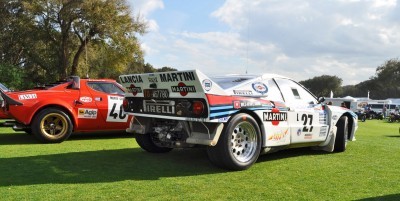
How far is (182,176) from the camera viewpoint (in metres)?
5.38

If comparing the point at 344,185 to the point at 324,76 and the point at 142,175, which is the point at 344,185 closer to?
the point at 142,175

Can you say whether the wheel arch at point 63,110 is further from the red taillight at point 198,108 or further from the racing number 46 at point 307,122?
the racing number 46 at point 307,122

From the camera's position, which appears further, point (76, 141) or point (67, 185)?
point (76, 141)

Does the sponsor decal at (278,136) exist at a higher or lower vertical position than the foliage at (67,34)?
lower

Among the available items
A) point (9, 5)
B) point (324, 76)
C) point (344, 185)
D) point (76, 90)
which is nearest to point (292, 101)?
point (344, 185)

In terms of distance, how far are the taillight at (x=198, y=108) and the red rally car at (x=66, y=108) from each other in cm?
442

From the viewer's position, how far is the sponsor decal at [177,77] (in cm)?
525

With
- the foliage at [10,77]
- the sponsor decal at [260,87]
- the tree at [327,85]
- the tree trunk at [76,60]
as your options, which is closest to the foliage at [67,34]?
the tree trunk at [76,60]

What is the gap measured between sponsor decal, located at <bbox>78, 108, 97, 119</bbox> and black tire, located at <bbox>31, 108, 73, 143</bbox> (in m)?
0.33

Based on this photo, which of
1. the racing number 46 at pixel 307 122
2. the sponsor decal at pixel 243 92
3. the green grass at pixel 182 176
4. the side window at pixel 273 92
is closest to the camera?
the green grass at pixel 182 176

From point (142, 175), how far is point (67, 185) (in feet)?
3.38

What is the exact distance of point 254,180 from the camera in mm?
5188

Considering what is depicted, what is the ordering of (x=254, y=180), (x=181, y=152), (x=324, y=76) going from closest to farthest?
(x=254, y=180), (x=181, y=152), (x=324, y=76)

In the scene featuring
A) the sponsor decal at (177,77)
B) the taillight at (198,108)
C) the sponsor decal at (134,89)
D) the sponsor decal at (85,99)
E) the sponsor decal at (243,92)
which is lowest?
the taillight at (198,108)
